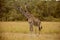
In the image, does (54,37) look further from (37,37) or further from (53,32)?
(37,37)

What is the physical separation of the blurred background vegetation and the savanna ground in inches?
2.8

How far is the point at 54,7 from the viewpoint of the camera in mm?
2094

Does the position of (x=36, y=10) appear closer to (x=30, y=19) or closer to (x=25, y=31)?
(x=30, y=19)

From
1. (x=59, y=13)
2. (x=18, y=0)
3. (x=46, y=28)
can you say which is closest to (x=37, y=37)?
(x=46, y=28)

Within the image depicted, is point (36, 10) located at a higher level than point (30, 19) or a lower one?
higher

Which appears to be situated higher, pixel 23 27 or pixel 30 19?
pixel 30 19

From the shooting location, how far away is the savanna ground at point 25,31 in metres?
2.07

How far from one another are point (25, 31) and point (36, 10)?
1.07ft

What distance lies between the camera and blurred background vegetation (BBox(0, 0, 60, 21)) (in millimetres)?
2090

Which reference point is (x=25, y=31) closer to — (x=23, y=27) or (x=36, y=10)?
(x=23, y=27)

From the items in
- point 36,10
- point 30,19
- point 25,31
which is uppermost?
point 36,10

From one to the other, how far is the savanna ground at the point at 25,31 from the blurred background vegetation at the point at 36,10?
0.23 feet

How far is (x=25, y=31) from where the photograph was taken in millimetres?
2104

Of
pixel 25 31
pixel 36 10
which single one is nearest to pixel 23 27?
pixel 25 31
